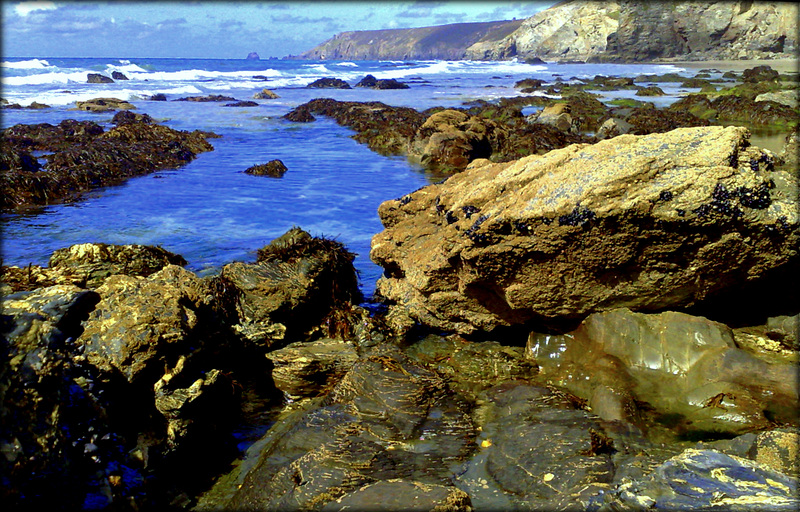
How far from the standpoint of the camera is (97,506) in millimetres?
3344

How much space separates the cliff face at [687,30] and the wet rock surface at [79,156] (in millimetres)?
77207

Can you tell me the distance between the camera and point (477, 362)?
5379 mm

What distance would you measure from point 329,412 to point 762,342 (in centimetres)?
376

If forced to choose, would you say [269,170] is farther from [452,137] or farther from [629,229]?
[629,229]

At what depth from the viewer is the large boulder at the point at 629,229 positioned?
445cm

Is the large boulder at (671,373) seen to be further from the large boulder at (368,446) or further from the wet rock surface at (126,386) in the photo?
the wet rock surface at (126,386)

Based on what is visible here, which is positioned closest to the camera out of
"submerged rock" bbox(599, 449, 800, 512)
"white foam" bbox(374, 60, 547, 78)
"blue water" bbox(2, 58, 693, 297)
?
"submerged rock" bbox(599, 449, 800, 512)

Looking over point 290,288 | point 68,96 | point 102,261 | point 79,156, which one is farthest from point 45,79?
point 290,288

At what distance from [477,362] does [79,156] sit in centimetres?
1398

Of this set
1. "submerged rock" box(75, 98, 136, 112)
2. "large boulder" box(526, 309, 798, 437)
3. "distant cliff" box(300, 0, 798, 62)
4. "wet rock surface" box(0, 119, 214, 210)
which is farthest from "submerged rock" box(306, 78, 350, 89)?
"distant cliff" box(300, 0, 798, 62)

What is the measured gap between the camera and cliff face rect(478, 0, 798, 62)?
75500 millimetres

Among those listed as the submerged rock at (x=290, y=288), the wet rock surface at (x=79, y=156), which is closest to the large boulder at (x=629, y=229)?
the submerged rock at (x=290, y=288)

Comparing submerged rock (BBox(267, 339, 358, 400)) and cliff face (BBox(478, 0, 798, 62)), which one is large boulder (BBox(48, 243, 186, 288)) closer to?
submerged rock (BBox(267, 339, 358, 400))

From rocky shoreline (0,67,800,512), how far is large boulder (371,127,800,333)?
0.02m
